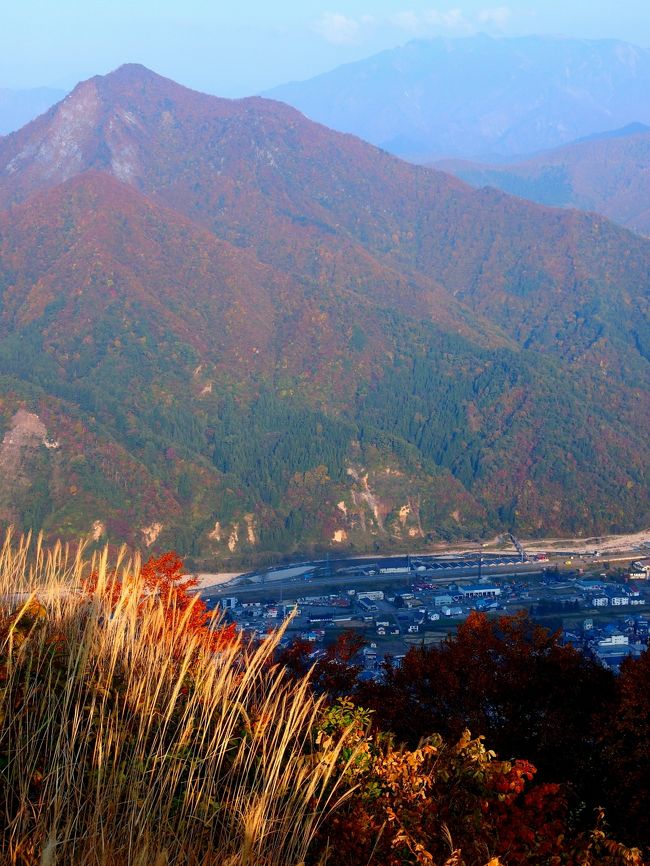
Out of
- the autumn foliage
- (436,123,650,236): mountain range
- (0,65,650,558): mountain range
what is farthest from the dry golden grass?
(436,123,650,236): mountain range

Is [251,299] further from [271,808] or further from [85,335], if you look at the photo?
[271,808]

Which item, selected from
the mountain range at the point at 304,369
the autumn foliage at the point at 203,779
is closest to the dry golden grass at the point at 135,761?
the autumn foliage at the point at 203,779

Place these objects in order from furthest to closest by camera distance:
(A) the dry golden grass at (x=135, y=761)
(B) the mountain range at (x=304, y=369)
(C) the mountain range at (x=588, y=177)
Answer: (C) the mountain range at (x=588, y=177), (B) the mountain range at (x=304, y=369), (A) the dry golden grass at (x=135, y=761)

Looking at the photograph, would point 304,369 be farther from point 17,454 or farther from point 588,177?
point 588,177

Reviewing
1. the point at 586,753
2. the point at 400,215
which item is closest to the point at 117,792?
the point at 586,753

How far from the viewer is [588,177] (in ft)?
554

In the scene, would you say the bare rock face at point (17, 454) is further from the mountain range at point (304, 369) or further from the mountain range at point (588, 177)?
the mountain range at point (588, 177)

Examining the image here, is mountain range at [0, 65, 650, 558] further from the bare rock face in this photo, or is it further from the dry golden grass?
the dry golden grass

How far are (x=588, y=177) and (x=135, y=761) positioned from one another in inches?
6960

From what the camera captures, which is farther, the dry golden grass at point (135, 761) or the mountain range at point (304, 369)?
the mountain range at point (304, 369)

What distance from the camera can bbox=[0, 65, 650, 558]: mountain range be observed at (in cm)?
4888

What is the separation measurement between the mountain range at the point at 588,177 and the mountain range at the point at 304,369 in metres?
50.7

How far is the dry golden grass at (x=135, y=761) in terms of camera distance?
4.97m

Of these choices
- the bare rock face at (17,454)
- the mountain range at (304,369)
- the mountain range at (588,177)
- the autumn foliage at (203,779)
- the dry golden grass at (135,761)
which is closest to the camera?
the dry golden grass at (135,761)
